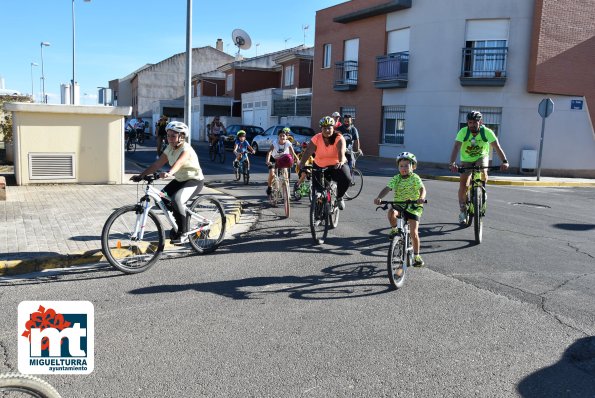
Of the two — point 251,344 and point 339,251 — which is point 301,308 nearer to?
point 251,344

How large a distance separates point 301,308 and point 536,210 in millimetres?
8504

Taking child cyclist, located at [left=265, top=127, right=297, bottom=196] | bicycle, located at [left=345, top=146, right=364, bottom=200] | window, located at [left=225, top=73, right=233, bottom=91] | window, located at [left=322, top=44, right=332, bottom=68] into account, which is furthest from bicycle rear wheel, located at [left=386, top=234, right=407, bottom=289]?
window, located at [left=225, top=73, right=233, bottom=91]

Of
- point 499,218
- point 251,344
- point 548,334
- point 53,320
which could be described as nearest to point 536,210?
point 499,218

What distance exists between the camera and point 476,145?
27.5 ft

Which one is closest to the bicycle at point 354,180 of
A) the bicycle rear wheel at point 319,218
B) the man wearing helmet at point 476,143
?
the man wearing helmet at point 476,143

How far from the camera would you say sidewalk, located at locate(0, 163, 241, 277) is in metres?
6.26

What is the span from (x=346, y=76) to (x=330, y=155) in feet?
72.5

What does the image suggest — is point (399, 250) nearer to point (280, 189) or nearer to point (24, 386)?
point (24, 386)

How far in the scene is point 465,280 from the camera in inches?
239

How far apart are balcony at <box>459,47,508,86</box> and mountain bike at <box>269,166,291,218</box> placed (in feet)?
47.7

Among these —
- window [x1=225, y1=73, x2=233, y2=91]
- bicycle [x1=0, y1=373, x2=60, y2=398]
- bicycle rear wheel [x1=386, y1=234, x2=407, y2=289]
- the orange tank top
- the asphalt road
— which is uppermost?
window [x1=225, y1=73, x2=233, y2=91]

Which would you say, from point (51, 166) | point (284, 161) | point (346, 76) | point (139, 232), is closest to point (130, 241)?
point (139, 232)

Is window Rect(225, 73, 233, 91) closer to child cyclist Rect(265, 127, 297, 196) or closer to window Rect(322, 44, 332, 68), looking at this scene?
window Rect(322, 44, 332, 68)

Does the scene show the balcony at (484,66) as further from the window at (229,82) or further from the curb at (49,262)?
the window at (229,82)
